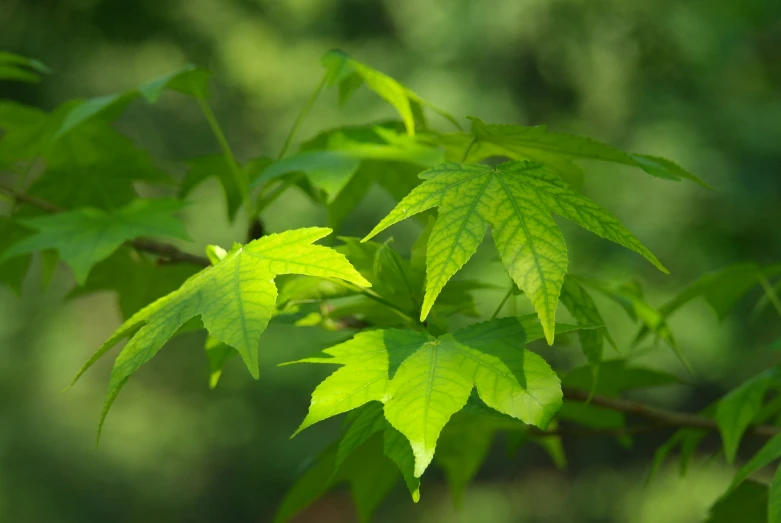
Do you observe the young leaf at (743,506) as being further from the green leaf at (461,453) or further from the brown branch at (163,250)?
the brown branch at (163,250)

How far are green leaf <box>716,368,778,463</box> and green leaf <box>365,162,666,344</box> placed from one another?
22cm

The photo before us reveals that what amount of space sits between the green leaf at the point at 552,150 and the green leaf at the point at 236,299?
15 cm

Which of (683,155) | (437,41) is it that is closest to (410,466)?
(683,155)

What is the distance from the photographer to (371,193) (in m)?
4.85

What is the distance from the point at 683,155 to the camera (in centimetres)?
451

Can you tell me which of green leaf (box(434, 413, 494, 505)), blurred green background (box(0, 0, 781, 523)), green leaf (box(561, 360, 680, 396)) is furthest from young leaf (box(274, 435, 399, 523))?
blurred green background (box(0, 0, 781, 523))

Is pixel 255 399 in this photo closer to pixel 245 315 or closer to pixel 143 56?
pixel 143 56

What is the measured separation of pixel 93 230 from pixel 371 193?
4.18 meters

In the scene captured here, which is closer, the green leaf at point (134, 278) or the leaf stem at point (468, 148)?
the leaf stem at point (468, 148)

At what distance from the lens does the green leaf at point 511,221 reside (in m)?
0.42

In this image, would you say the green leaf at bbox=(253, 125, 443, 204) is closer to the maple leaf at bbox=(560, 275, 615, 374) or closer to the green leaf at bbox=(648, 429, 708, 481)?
the maple leaf at bbox=(560, 275, 615, 374)

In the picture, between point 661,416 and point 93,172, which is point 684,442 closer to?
point 661,416

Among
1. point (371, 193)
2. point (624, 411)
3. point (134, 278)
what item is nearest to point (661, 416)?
point (624, 411)

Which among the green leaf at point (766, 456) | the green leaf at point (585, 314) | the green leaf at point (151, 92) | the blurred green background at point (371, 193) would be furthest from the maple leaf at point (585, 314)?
the blurred green background at point (371, 193)
